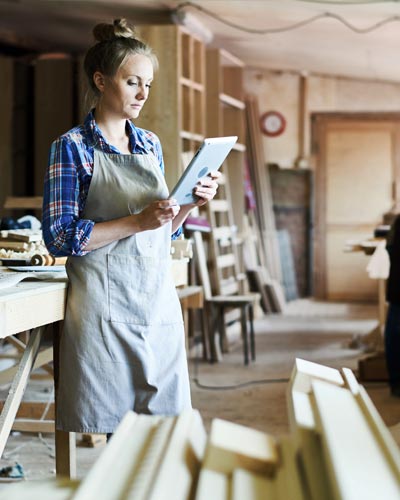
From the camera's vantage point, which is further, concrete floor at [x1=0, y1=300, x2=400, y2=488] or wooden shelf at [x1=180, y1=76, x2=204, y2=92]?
wooden shelf at [x1=180, y1=76, x2=204, y2=92]

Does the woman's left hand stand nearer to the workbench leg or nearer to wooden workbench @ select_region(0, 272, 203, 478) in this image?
wooden workbench @ select_region(0, 272, 203, 478)

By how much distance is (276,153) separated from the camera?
1138 cm

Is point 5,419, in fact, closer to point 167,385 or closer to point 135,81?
point 167,385

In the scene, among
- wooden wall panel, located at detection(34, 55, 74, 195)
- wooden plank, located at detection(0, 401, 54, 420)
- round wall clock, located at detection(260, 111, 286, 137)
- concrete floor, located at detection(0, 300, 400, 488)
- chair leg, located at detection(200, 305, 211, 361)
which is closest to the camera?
concrete floor, located at detection(0, 300, 400, 488)

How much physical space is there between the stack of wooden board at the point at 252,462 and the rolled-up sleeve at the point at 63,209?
1.27 metres

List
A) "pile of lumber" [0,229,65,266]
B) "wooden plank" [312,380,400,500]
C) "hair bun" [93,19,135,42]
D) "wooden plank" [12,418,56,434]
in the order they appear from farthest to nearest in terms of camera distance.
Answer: "wooden plank" [12,418,56,434], "pile of lumber" [0,229,65,266], "hair bun" [93,19,135,42], "wooden plank" [312,380,400,500]

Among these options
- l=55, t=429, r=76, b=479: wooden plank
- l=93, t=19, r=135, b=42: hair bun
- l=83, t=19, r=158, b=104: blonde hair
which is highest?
l=93, t=19, r=135, b=42: hair bun

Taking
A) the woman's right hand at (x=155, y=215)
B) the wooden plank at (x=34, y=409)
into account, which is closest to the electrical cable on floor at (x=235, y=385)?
the wooden plank at (x=34, y=409)

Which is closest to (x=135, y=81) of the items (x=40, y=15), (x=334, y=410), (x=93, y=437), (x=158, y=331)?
(x=158, y=331)

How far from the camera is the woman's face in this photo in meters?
2.60

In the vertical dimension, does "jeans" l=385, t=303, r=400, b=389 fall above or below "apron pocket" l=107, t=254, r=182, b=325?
below

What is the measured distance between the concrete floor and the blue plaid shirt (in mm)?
1615

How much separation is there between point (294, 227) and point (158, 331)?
8.94m

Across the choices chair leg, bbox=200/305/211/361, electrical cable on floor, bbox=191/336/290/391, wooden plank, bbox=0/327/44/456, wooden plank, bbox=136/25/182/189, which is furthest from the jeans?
wooden plank, bbox=0/327/44/456
